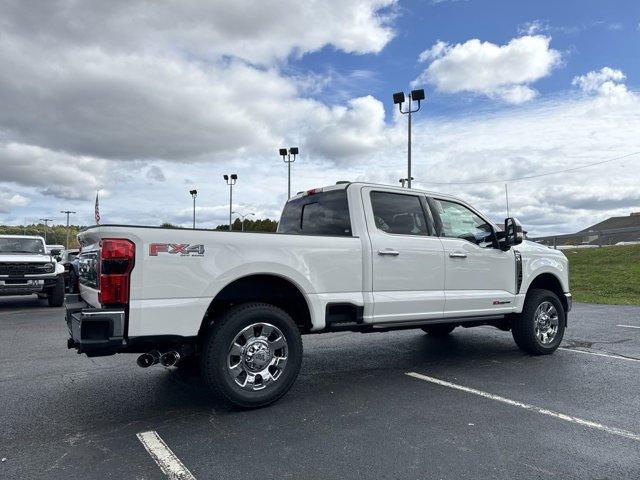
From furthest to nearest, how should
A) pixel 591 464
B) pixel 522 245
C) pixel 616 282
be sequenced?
pixel 616 282
pixel 522 245
pixel 591 464

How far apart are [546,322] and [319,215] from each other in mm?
3377

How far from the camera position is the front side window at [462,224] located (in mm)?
5902

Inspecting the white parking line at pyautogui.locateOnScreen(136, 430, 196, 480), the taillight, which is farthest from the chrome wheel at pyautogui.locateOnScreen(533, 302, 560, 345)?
the taillight

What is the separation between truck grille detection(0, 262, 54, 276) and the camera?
A: 12090 millimetres

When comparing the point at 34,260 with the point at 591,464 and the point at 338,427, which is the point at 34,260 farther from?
the point at 591,464

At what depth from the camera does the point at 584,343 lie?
7.43 meters

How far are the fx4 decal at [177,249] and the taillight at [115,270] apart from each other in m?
0.16

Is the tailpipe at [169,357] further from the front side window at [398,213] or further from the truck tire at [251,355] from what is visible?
the front side window at [398,213]

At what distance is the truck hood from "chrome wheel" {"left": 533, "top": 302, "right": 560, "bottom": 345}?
11224mm

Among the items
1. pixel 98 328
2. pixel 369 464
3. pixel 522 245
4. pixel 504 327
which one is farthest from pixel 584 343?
pixel 98 328

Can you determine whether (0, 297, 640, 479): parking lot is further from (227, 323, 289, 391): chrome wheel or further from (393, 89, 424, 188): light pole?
(393, 89, 424, 188): light pole

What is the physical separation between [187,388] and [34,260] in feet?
30.3

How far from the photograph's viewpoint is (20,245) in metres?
13.4

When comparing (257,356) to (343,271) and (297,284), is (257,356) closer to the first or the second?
(297,284)
